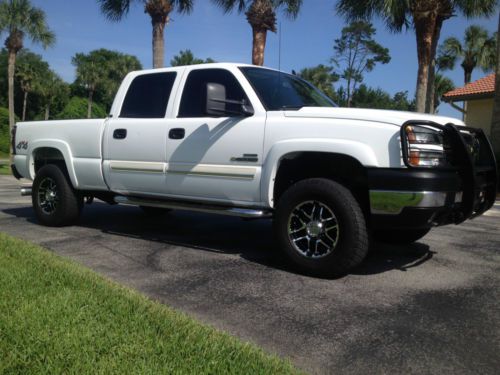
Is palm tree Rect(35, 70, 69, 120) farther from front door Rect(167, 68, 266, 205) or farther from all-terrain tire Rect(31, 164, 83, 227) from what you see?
front door Rect(167, 68, 266, 205)

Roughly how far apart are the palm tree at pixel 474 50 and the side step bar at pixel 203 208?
3487 cm

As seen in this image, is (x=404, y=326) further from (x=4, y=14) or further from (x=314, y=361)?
(x=4, y=14)

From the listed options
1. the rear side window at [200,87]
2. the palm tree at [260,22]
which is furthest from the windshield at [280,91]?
the palm tree at [260,22]

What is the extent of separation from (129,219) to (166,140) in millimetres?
2573

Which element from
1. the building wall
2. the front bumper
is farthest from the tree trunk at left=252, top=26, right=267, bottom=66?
the front bumper

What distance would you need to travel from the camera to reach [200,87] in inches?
216

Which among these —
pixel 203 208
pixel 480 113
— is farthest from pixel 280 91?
pixel 480 113

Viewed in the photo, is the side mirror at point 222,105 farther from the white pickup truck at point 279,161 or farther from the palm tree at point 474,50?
the palm tree at point 474,50

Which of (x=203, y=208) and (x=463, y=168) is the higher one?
(x=463, y=168)

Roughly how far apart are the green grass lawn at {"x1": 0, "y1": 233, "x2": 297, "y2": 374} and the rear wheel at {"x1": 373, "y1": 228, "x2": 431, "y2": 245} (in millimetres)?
2963

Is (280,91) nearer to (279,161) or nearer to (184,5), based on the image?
(279,161)

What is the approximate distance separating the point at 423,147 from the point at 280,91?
1728 mm

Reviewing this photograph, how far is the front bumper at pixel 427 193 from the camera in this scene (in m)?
3.90

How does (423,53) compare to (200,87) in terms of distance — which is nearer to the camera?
(200,87)
